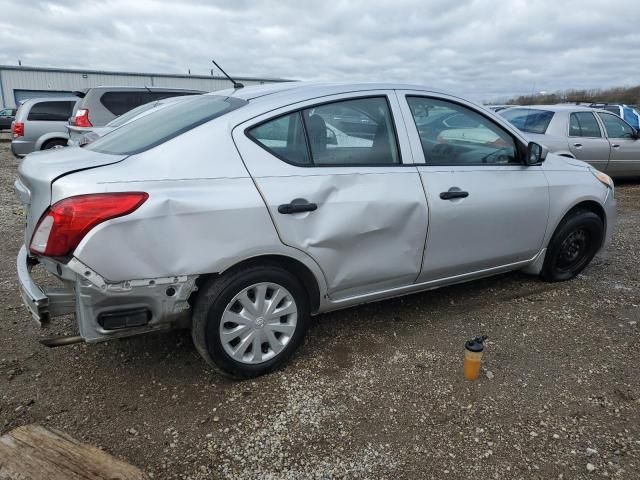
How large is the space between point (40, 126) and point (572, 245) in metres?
11.9

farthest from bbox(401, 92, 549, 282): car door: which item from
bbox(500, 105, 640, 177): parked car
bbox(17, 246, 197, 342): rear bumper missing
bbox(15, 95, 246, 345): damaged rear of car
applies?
bbox(500, 105, 640, 177): parked car

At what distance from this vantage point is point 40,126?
468 inches

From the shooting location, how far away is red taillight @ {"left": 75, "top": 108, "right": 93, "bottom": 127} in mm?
9205

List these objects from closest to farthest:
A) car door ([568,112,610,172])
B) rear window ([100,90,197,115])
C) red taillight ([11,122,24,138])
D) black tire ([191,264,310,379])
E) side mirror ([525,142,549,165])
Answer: black tire ([191,264,310,379]), side mirror ([525,142,549,165]), car door ([568,112,610,172]), rear window ([100,90,197,115]), red taillight ([11,122,24,138])

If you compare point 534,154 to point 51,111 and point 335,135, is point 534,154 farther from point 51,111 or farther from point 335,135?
point 51,111

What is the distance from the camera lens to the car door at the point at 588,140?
8.54m

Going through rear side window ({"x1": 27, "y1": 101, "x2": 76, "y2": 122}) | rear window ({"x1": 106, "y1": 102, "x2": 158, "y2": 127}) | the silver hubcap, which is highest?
rear side window ({"x1": 27, "y1": 101, "x2": 76, "y2": 122})

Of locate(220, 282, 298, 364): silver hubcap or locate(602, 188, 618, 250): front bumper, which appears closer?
locate(220, 282, 298, 364): silver hubcap

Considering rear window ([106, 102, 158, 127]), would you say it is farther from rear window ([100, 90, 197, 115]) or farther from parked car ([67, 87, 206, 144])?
rear window ([100, 90, 197, 115])

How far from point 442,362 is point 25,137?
469 inches

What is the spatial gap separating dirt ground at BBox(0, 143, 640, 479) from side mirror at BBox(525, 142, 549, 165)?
1164 millimetres

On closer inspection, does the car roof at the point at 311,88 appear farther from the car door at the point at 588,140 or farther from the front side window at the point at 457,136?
the car door at the point at 588,140

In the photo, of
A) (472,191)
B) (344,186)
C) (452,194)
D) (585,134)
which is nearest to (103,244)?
(344,186)

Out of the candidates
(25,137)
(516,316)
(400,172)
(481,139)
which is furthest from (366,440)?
(25,137)
